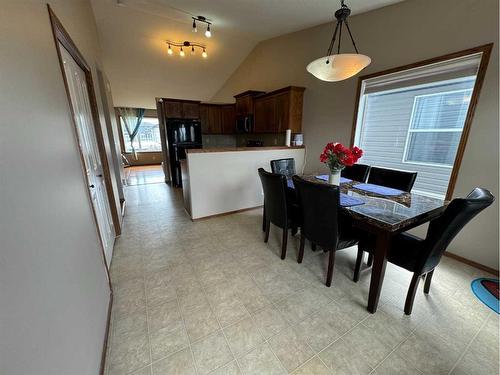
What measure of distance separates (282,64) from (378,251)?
407 cm

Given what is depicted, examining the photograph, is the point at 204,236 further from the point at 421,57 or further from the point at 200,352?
the point at 421,57

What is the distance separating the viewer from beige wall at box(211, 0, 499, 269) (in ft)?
6.41

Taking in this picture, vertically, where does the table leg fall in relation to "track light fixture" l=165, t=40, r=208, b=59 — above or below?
below

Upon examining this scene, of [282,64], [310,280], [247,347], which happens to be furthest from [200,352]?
[282,64]

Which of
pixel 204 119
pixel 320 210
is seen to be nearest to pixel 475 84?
pixel 320 210

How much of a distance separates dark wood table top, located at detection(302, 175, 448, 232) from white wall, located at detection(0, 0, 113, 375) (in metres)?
1.75

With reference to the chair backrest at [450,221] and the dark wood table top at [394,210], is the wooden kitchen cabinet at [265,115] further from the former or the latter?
the chair backrest at [450,221]

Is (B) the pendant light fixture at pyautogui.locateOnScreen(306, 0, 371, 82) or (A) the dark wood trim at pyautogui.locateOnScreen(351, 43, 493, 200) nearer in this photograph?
(B) the pendant light fixture at pyautogui.locateOnScreen(306, 0, 371, 82)

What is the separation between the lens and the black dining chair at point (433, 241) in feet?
4.04

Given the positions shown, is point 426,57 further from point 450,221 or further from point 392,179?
point 450,221

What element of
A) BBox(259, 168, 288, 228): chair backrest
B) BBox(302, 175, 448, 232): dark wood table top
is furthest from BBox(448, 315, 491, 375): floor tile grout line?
BBox(259, 168, 288, 228): chair backrest

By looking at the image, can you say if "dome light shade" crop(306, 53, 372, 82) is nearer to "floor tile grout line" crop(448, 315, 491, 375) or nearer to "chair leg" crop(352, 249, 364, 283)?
"chair leg" crop(352, 249, 364, 283)

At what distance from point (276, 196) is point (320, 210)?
0.55 metres

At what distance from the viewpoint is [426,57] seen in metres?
2.30
